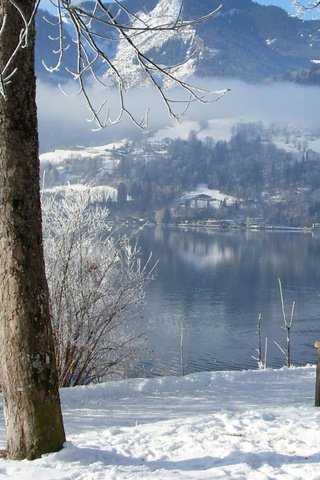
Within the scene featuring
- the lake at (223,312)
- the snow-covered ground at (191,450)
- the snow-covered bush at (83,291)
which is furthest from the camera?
the lake at (223,312)

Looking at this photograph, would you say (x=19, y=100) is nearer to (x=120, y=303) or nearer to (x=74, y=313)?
(x=74, y=313)

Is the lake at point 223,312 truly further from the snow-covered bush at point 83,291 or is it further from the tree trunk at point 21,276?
the tree trunk at point 21,276

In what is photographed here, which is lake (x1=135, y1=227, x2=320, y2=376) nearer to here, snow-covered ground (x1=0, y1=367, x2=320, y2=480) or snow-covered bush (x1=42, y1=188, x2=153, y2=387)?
snow-covered bush (x1=42, y1=188, x2=153, y2=387)

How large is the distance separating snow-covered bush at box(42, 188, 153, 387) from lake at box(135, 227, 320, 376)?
11.3ft

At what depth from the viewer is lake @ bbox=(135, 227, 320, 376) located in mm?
33844

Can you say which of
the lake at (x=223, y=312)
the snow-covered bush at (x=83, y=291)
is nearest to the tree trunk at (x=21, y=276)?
the snow-covered bush at (x=83, y=291)

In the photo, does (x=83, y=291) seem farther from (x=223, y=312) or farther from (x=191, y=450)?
(x=223, y=312)

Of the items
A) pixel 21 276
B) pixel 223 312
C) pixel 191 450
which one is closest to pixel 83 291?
pixel 191 450

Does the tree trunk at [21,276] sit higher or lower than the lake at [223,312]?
higher

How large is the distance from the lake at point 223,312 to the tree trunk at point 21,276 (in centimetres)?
1609

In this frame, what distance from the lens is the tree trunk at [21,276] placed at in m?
4.59

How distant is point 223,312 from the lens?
47.2 m

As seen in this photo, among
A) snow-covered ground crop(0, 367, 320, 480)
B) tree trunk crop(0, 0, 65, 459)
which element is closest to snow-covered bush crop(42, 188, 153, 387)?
snow-covered ground crop(0, 367, 320, 480)

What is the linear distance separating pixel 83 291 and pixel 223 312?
31144mm
